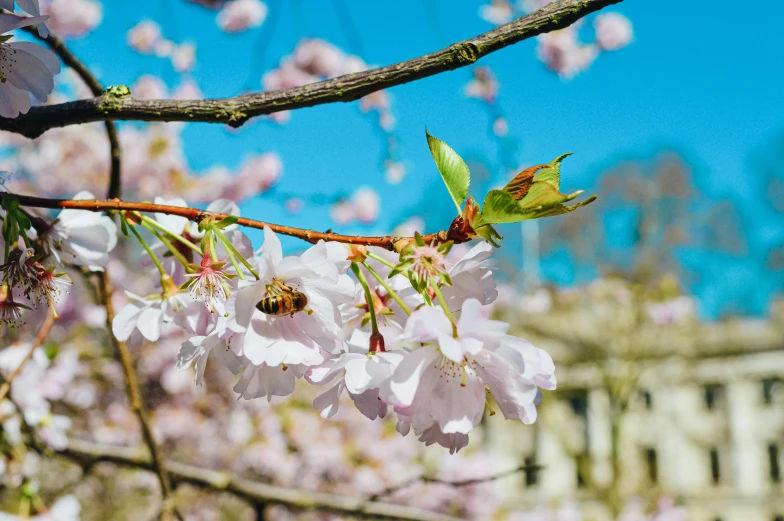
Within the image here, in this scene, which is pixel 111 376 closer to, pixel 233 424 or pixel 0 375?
pixel 233 424

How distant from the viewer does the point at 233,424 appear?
6422 millimetres

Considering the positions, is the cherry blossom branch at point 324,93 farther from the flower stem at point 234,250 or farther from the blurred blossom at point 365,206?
the blurred blossom at point 365,206

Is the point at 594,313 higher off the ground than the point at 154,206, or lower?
higher

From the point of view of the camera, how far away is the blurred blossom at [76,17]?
17.0 feet

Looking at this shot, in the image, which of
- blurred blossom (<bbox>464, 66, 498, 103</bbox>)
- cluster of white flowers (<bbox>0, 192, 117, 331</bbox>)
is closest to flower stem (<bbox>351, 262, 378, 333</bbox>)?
cluster of white flowers (<bbox>0, 192, 117, 331</bbox>)

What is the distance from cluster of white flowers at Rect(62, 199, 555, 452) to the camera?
609 millimetres

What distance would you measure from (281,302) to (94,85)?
2.59ft

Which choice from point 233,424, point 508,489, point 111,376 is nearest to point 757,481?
point 508,489

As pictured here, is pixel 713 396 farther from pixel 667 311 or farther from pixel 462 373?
pixel 462 373

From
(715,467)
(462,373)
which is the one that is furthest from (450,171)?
(715,467)

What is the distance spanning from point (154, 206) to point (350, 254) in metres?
0.21

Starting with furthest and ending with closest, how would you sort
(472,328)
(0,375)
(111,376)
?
(111,376) < (0,375) < (472,328)

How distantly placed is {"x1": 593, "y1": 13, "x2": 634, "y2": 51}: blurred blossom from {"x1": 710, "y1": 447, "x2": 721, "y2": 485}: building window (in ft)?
49.1

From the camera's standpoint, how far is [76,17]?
5.34 metres
